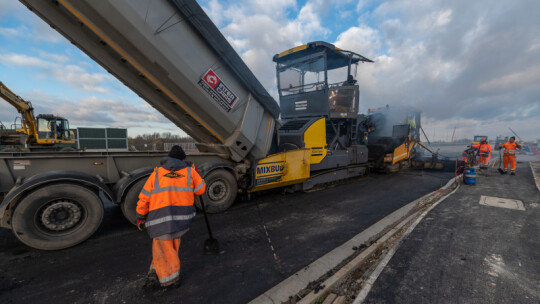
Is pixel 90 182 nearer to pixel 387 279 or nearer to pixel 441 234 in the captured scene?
pixel 387 279

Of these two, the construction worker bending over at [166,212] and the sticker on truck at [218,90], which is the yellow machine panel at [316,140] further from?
the construction worker bending over at [166,212]

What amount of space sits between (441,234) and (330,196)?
2.68 meters

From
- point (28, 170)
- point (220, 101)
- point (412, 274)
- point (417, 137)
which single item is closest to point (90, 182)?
point (28, 170)

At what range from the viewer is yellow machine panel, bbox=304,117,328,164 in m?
5.63

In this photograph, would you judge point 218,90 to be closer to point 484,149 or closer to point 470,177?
point 470,177

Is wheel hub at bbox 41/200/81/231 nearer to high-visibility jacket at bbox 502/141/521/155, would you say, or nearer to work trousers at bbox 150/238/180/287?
work trousers at bbox 150/238/180/287

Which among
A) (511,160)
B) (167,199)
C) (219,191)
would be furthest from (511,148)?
(167,199)

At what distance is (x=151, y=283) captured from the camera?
87.7 inches

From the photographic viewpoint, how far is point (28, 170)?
10.7ft

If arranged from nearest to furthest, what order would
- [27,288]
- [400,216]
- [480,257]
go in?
[27,288], [480,257], [400,216]

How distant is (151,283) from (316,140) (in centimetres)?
475

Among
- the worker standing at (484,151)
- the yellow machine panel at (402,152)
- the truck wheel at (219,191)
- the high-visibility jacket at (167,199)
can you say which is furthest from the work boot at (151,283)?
the worker standing at (484,151)

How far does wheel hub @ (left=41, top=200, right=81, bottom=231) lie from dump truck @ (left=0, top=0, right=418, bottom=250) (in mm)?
11

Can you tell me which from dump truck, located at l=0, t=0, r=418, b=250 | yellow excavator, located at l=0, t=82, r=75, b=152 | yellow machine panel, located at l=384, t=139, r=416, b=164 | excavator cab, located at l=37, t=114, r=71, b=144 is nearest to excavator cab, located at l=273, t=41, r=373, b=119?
dump truck, located at l=0, t=0, r=418, b=250
